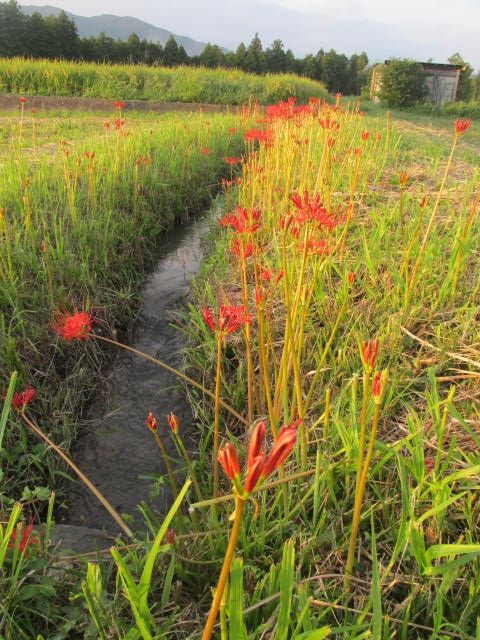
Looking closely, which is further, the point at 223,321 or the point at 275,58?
the point at 275,58

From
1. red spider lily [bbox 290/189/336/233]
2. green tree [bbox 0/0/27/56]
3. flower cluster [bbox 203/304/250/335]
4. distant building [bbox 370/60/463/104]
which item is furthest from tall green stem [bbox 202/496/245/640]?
green tree [bbox 0/0/27/56]

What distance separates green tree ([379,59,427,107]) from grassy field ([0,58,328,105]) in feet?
16.5

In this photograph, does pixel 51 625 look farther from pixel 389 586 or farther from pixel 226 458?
pixel 226 458

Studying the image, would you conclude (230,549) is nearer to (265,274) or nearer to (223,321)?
(223,321)

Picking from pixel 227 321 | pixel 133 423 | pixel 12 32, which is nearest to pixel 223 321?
pixel 227 321

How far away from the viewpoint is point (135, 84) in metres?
12.1

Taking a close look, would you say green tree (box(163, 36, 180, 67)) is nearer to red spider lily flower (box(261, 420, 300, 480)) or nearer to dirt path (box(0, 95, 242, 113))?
dirt path (box(0, 95, 242, 113))

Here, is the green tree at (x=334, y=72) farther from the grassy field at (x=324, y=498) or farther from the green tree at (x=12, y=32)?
the grassy field at (x=324, y=498)

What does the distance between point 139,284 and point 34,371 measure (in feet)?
3.81

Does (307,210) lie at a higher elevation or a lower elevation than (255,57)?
lower

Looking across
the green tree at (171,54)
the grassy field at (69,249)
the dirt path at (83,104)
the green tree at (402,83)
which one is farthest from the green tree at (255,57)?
the grassy field at (69,249)

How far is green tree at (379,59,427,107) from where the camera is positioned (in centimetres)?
1662

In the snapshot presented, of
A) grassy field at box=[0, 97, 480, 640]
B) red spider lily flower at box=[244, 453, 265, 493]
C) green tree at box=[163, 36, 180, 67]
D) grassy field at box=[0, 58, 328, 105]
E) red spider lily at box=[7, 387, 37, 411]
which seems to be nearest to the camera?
red spider lily flower at box=[244, 453, 265, 493]

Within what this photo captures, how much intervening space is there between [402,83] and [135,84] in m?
10.2
